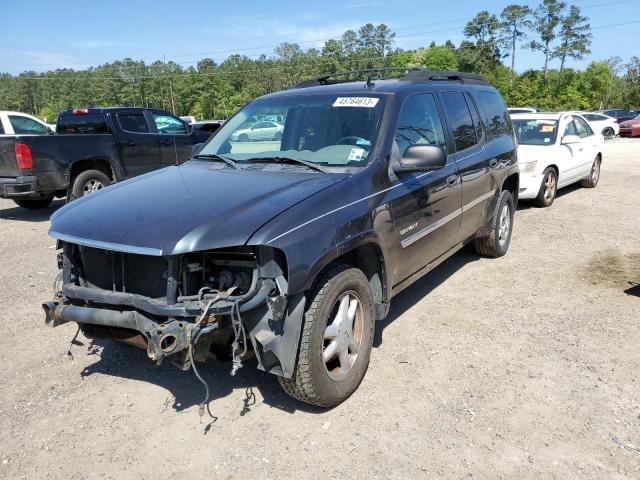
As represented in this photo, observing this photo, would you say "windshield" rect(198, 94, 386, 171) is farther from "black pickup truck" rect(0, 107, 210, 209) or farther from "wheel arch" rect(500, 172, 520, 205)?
"black pickup truck" rect(0, 107, 210, 209)

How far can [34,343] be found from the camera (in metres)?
4.36

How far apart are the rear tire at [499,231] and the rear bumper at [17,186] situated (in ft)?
23.2

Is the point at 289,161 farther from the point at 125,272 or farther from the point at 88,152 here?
the point at 88,152

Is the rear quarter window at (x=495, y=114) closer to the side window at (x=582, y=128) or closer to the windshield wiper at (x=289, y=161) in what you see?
the windshield wiper at (x=289, y=161)

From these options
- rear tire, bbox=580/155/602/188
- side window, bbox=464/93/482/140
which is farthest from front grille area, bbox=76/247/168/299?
rear tire, bbox=580/155/602/188

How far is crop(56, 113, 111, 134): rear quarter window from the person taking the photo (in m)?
10.2

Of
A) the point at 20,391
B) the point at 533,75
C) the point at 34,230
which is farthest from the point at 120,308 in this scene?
the point at 533,75

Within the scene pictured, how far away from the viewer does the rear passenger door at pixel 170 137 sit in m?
10.9

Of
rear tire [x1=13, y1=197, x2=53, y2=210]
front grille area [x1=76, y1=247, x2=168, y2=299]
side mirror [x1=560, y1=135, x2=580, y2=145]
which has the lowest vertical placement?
rear tire [x1=13, y1=197, x2=53, y2=210]

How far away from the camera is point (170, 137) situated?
11000 millimetres

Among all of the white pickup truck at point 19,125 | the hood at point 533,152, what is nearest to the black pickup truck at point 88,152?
the white pickup truck at point 19,125

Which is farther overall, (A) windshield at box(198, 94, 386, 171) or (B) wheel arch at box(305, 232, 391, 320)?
(A) windshield at box(198, 94, 386, 171)

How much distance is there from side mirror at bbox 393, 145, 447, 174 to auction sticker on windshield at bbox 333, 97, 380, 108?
1.75ft

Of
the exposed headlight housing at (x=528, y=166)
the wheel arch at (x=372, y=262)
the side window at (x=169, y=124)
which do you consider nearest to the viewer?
the wheel arch at (x=372, y=262)
